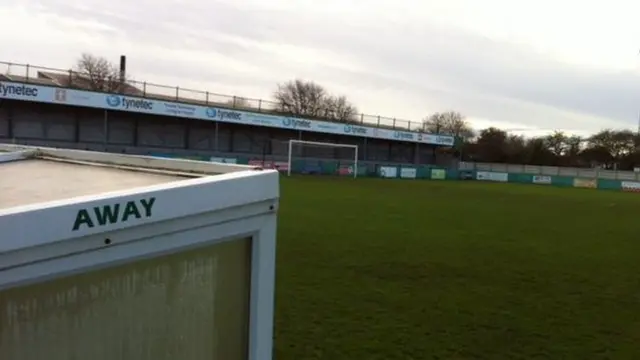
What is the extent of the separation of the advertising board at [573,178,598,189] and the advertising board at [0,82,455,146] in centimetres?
1539

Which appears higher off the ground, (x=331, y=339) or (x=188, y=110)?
(x=188, y=110)

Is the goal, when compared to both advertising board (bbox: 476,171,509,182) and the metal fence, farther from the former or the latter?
the metal fence

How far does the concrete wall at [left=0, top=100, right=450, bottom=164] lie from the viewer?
44500mm

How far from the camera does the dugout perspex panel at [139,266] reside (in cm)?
180

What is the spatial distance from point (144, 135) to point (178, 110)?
12.8 feet

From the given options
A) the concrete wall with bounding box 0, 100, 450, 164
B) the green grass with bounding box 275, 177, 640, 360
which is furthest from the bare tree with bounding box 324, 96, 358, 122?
the green grass with bounding box 275, 177, 640, 360

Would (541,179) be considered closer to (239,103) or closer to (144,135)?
(239,103)

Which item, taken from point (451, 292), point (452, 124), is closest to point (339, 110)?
point (452, 124)

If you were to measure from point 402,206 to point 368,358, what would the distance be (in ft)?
56.5

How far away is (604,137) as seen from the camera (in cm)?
8325

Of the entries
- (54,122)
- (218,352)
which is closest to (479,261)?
(218,352)

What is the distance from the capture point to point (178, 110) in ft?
162

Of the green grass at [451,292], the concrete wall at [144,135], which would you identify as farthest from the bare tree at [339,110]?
the green grass at [451,292]

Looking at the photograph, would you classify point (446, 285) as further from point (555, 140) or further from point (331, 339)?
point (555, 140)
